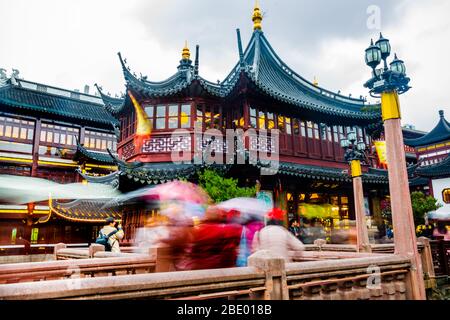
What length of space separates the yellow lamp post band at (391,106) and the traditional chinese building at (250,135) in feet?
24.6

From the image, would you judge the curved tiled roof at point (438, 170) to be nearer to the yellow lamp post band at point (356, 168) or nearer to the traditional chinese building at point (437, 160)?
the traditional chinese building at point (437, 160)

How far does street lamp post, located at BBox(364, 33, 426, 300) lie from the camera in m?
5.31

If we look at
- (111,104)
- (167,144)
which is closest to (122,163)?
(167,144)

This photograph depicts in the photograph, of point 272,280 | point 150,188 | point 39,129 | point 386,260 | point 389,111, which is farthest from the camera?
point 39,129

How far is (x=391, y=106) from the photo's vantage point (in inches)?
231

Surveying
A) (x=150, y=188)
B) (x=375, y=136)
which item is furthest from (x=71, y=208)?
(x=375, y=136)

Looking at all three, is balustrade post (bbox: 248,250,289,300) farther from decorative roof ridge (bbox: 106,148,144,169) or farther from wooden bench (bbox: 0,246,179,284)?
decorative roof ridge (bbox: 106,148,144,169)

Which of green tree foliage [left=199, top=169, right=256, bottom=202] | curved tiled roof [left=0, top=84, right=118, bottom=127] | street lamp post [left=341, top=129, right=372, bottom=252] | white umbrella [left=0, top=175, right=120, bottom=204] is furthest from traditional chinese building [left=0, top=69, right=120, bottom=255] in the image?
street lamp post [left=341, top=129, right=372, bottom=252]

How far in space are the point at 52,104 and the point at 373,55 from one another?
27179 mm

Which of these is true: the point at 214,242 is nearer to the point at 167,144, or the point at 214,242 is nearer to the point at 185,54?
the point at 167,144

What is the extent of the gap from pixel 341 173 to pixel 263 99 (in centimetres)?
548

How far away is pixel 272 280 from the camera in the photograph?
366 cm
